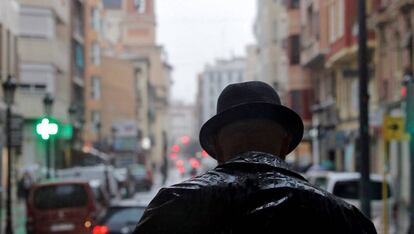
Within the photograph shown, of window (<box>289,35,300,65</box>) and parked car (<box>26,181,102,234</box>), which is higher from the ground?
window (<box>289,35,300,65</box>)

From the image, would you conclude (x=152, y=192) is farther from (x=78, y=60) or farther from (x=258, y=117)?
(x=258, y=117)

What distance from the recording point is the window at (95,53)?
7575 centimetres

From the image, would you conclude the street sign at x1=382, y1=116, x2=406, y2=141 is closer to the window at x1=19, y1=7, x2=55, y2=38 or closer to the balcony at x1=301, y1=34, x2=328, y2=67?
the balcony at x1=301, y1=34, x2=328, y2=67

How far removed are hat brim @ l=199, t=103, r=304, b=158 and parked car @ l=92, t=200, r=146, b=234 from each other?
536 inches

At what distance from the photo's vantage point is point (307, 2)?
60.2 meters

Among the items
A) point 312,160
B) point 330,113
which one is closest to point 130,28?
point 312,160

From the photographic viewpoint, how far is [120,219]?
17.3 meters

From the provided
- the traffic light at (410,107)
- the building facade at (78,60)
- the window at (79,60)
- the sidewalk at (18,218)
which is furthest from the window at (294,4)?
the traffic light at (410,107)

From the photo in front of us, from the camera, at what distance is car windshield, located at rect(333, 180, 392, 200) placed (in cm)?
2291

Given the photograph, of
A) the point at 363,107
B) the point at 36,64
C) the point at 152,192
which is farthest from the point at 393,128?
the point at 36,64

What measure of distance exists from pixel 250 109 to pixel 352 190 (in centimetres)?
2010

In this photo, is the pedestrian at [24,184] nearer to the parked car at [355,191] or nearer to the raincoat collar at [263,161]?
the parked car at [355,191]

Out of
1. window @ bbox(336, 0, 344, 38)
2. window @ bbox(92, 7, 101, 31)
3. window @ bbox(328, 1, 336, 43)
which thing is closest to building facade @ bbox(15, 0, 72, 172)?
window @ bbox(328, 1, 336, 43)

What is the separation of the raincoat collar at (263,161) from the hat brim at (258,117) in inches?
6.9
